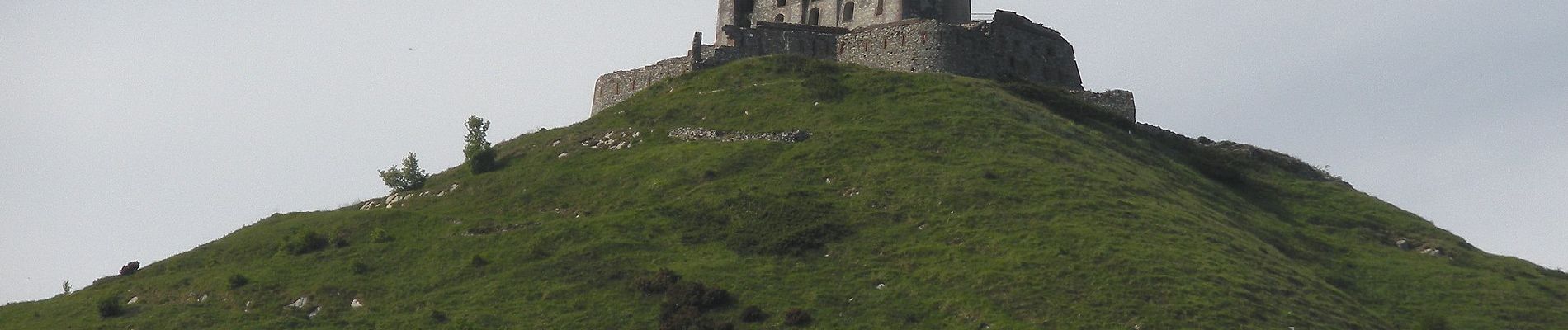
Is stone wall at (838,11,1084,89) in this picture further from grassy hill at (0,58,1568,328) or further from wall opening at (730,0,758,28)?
wall opening at (730,0,758,28)

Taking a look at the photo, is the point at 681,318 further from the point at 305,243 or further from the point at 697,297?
the point at 305,243

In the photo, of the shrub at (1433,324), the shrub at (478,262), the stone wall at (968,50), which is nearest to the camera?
the shrub at (1433,324)

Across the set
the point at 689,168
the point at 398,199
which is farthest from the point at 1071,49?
the point at 398,199

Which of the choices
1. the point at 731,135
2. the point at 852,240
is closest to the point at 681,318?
the point at 852,240

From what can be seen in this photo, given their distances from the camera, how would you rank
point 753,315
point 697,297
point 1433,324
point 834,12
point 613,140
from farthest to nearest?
point 834,12 → point 613,140 → point 1433,324 → point 697,297 → point 753,315

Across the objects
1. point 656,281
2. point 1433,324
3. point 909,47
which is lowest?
Answer: point 656,281

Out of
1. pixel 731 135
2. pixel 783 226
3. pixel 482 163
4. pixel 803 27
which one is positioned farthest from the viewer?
pixel 803 27

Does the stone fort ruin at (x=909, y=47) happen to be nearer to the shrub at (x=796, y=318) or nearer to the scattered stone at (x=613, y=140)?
the scattered stone at (x=613, y=140)

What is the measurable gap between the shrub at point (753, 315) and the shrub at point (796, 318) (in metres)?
0.95

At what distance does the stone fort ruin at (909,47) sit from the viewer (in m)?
109

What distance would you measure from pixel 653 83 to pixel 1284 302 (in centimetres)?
4573

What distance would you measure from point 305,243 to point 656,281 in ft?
65.6

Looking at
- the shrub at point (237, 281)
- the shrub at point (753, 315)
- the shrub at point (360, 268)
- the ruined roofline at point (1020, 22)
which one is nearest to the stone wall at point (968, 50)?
the ruined roofline at point (1020, 22)

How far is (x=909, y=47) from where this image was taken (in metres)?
110
